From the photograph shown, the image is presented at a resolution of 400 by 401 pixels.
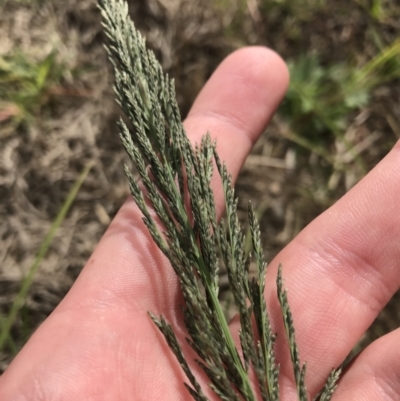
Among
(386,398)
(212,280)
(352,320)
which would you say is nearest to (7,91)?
(212,280)

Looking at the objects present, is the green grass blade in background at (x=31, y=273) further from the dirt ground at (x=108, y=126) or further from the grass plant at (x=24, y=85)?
the grass plant at (x=24, y=85)

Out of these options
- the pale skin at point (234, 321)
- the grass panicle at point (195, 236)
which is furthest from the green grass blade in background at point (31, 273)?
the grass panicle at point (195, 236)

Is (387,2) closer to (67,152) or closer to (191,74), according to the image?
(191,74)

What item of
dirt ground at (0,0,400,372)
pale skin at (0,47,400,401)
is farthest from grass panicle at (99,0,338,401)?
dirt ground at (0,0,400,372)

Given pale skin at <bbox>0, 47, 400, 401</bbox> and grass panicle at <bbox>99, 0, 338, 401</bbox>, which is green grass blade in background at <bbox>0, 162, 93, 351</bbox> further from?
grass panicle at <bbox>99, 0, 338, 401</bbox>

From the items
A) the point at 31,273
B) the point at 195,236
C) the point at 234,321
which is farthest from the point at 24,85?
the point at 234,321

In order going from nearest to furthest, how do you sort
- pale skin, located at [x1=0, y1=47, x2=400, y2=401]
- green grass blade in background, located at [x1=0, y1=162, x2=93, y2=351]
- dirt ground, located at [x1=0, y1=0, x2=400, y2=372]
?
pale skin, located at [x1=0, y1=47, x2=400, y2=401] < green grass blade in background, located at [x1=0, y1=162, x2=93, y2=351] < dirt ground, located at [x1=0, y1=0, x2=400, y2=372]
